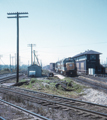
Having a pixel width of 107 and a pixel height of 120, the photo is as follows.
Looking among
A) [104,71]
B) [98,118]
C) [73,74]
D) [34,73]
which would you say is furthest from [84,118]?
[104,71]

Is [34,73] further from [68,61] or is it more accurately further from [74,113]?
[74,113]

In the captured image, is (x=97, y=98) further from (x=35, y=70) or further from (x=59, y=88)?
(x=35, y=70)

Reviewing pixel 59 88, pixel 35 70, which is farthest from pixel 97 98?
pixel 35 70

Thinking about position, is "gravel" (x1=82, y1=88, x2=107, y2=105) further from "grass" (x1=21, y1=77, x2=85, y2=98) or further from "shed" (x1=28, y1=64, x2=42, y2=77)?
"shed" (x1=28, y1=64, x2=42, y2=77)

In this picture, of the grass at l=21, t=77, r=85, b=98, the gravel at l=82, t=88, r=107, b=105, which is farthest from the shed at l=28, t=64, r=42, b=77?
the gravel at l=82, t=88, r=107, b=105

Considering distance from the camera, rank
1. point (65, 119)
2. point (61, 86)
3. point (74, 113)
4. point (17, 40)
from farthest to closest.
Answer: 1. point (17, 40)
2. point (61, 86)
3. point (74, 113)
4. point (65, 119)

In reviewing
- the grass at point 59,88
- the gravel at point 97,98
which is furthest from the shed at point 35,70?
the gravel at point 97,98

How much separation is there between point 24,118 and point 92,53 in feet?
105

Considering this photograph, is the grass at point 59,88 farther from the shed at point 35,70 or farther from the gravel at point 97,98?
the shed at point 35,70

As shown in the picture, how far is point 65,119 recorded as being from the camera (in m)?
5.77

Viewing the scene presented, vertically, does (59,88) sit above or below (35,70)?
below

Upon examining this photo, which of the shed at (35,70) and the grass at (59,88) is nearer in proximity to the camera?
the grass at (59,88)

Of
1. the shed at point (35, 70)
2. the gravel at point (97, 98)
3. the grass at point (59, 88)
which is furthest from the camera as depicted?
the shed at point (35, 70)

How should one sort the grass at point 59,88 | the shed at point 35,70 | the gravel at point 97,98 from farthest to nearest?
the shed at point 35,70 → the grass at point 59,88 → the gravel at point 97,98
